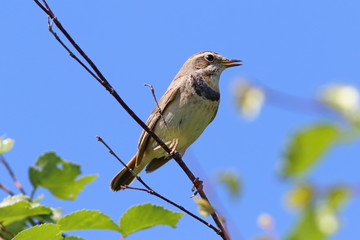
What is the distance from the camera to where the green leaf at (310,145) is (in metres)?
0.81

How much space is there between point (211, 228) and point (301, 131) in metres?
2.18

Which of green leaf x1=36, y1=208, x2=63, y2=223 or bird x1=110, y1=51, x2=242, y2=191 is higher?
bird x1=110, y1=51, x2=242, y2=191

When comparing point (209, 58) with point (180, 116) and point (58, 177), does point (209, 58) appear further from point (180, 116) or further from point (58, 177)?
point (58, 177)

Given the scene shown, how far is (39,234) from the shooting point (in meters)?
2.43

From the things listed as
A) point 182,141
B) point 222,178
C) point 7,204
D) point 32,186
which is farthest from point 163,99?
point 222,178

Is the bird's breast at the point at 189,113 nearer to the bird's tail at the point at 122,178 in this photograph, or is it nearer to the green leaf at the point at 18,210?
the bird's tail at the point at 122,178

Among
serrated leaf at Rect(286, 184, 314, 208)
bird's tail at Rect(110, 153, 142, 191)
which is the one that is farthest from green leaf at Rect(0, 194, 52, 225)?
bird's tail at Rect(110, 153, 142, 191)

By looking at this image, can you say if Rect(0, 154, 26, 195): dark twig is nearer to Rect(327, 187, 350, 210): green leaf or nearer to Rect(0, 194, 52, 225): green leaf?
Rect(0, 194, 52, 225): green leaf

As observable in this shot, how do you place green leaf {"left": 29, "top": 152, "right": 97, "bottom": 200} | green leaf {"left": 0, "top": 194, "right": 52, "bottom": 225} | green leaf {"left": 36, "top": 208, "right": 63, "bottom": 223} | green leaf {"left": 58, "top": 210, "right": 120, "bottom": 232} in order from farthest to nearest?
green leaf {"left": 29, "top": 152, "right": 97, "bottom": 200} < green leaf {"left": 36, "top": 208, "right": 63, "bottom": 223} < green leaf {"left": 0, "top": 194, "right": 52, "bottom": 225} < green leaf {"left": 58, "top": 210, "right": 120, "bottom": 232}

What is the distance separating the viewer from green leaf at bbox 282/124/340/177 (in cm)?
81

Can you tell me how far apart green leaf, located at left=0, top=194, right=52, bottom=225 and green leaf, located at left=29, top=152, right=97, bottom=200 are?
1.41ft

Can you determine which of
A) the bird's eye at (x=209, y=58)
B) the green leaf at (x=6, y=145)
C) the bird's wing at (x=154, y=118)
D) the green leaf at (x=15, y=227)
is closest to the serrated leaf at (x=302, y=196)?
the green leaf at (x=15, y=227)

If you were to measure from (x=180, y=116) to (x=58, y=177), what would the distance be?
10.4 feet

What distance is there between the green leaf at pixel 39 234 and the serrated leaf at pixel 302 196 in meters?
1.75
